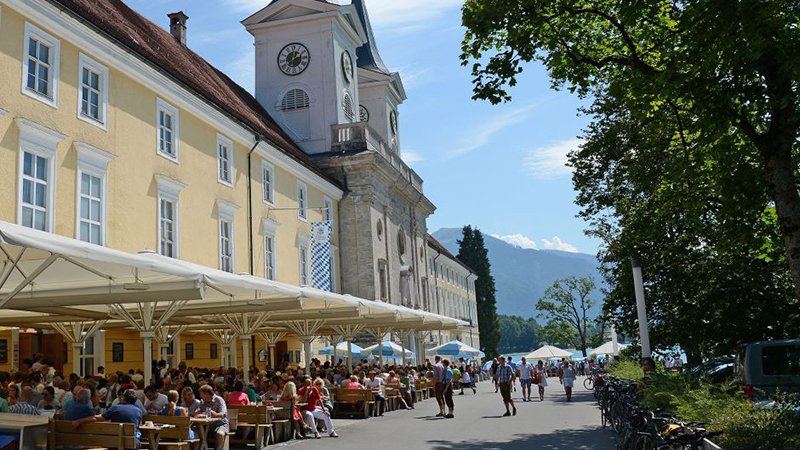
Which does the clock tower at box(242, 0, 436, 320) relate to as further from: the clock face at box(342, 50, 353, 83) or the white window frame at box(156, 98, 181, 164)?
the white window frame at box(156, 98, 181, 164)

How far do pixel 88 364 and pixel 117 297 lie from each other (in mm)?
12223

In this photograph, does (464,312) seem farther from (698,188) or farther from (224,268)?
(698,188)

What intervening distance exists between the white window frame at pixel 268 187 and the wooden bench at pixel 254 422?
16.0 metres

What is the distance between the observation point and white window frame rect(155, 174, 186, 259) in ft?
72.5

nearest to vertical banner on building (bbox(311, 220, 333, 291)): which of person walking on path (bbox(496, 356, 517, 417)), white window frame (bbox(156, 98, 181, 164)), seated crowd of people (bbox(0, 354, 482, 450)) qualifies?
white window frame (bbox(156, 98, 181, 164))

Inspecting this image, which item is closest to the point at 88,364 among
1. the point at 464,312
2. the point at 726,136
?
the point at 726,136

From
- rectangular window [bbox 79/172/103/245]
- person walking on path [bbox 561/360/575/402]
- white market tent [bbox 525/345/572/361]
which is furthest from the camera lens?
white market tent [bbox 525/345/572/361]

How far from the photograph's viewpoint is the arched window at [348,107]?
144ft

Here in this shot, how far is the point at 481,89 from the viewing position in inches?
570

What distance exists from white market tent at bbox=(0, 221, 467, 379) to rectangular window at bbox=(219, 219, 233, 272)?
544cm

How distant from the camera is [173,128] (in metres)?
23.7

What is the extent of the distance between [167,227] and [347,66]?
24.2 m

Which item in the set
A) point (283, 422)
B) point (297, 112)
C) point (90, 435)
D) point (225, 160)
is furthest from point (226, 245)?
point (297, 112)

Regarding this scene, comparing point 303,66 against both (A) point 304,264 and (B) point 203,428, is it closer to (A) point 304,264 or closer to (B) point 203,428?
(A) point 304,264
